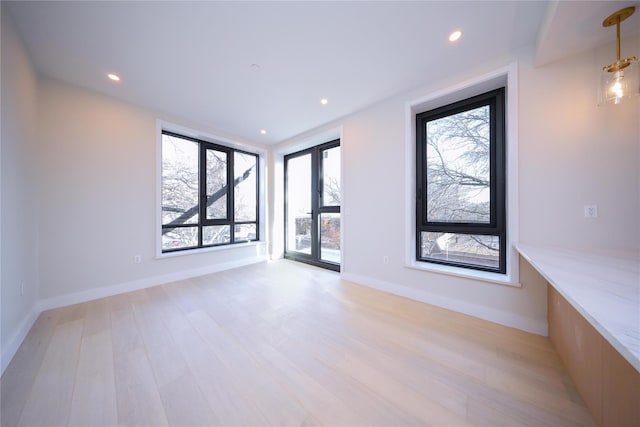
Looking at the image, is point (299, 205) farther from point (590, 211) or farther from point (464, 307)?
point (590, 211)

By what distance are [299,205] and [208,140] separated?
2102 mm

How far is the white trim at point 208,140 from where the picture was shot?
3.01 metres

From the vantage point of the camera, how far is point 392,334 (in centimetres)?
179

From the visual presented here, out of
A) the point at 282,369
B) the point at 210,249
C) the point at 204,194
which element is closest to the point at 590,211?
the point at 282,369

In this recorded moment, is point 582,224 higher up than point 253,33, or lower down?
lower down

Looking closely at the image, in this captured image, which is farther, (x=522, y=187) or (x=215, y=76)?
(x=215, y=76)

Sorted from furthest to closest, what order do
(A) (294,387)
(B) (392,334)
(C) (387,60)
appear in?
1. (C) (387,60)
2. (B) (392,334)
3. (A) (294,387)

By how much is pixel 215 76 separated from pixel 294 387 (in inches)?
116

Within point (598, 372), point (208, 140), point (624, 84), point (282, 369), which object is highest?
point (208, 140)

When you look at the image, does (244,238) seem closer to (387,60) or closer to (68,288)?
(68,288)

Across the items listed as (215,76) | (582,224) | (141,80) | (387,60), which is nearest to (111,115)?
(141,80)

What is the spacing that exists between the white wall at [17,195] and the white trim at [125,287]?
218 mm

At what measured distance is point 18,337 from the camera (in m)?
1.64

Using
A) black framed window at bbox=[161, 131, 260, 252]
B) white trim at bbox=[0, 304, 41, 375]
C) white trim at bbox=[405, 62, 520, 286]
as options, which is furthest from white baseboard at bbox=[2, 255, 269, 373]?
white trim at bbox=[405, 62, 520, 286]
